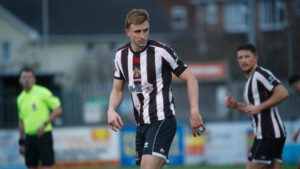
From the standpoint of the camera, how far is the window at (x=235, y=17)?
39.3m

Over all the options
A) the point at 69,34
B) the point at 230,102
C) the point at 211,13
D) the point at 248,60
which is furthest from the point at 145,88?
the point at 211,13

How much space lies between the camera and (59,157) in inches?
637

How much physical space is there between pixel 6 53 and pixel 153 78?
2660cm

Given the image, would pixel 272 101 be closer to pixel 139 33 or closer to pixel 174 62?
pixel 174 62

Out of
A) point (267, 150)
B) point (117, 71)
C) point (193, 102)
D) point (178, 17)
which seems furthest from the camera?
point (178, 17)

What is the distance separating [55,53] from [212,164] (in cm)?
1841

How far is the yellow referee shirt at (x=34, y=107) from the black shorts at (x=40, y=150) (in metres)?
0.12

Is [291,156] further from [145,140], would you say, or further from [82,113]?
[145,140]

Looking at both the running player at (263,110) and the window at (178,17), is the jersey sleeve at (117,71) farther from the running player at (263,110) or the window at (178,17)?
the window at (178,17)

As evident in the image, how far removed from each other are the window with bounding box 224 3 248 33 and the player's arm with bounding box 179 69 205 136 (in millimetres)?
33454

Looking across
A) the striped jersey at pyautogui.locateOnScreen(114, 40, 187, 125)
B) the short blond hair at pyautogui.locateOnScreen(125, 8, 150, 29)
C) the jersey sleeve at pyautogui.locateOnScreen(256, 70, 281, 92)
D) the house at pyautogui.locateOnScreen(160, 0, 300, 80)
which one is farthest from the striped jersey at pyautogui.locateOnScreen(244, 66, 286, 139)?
the house at pyautogui.locateOnScreen(160, 0, 300, 80)

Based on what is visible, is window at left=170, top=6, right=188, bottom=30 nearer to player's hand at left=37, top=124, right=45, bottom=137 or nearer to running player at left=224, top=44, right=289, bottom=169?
player's hand at left=37, top=124, right=45, bottom=137

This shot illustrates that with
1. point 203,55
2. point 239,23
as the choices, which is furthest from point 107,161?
point 239,23

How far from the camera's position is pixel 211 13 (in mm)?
41375
